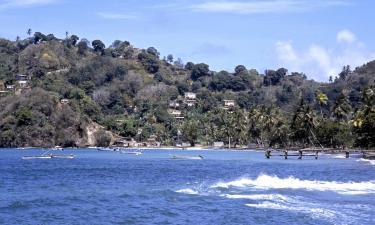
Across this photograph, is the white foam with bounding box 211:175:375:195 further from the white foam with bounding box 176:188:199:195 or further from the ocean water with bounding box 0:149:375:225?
the white foam with bounding box 176:188:199:195

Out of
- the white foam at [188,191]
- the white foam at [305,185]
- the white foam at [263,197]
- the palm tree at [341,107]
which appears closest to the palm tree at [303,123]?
the palm tree at [341,107]

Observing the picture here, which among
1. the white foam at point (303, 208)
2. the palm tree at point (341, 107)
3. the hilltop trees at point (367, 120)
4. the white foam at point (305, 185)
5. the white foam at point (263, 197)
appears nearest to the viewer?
the white foam at point (303, 208)

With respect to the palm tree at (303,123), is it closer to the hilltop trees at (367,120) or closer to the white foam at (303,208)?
the hilltop trees at (367,120)

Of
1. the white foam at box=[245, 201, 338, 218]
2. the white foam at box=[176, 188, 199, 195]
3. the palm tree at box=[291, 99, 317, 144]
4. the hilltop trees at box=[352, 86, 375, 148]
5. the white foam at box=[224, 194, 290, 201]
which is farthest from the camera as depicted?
the palm tree at box=[291, 99, 317, 144]

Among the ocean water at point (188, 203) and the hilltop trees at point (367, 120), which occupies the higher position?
the hilltop trees at point (367, 120)

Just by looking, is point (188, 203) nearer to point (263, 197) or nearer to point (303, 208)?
point (263, 197)

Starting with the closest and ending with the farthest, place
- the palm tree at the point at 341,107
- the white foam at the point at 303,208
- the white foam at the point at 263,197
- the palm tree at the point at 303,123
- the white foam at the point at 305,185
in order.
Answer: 1. the white foam at the point at 303,208
2. the white foam at the point at 263,197
3. the white foam at the point at 305,185
4. the palm tree at the point at 303,123
5. the palm tree at the point at 341,107

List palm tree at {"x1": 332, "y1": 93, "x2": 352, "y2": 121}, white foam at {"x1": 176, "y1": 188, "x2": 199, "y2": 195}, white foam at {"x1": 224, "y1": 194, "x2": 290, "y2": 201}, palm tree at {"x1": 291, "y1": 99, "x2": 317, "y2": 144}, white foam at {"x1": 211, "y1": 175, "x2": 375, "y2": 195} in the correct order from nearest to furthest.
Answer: white foam at {"x1": 224, "y1": 194, "x2": 290, "y2": 201}, white foam at {"x1": 176, "y1": 188, "x2": 199, "y2": 195}, white foam at {"x1": 211, "y1": 175, "x2": 375, "y2": 195}, palm tree at {"x1": 291, "y1": 99, "x2": 317, "y2": 144}, palm tree at {"x1": 332, "y1": 93, "x2": 352, "y2": 121}

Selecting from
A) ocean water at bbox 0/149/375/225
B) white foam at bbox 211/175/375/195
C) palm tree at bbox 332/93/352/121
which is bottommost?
ocean water at bbox 0/149/375/225

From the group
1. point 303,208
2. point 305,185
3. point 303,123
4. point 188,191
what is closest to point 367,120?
point 303,123

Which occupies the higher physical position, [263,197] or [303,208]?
[263,197]

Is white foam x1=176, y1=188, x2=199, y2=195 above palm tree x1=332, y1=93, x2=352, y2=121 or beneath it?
beneath

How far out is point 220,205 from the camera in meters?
38.9

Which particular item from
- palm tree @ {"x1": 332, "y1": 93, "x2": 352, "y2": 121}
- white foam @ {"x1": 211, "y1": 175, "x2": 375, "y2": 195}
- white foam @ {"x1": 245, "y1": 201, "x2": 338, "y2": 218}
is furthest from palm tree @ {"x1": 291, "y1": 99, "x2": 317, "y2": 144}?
white foam @ {"x1": 245, "y1": 201, "x2": 338, "y2": 218}
